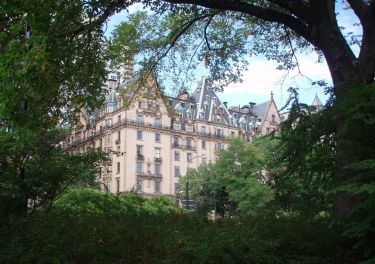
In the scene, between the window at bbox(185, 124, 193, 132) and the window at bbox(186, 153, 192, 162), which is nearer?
the window at bbox(186, 153, 192, 162)

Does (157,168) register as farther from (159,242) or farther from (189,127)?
(159,242)

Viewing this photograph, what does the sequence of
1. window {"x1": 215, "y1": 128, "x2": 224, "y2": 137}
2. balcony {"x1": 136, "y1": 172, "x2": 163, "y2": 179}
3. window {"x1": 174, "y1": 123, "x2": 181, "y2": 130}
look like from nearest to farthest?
balcony {"x1": 136, "y1": 172, "x2": 163, "y2": 179} → window {"x1": 174, "y1": 123, "x2": 181, "y2": 130} → window {"x1": 215, "y1": 128, "x2": 224, "y2": 137}

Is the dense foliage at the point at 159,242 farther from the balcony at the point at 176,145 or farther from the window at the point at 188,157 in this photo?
the window at the point at 188,157

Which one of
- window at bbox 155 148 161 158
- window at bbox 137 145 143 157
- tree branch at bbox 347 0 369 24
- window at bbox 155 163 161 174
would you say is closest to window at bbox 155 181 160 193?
window at bbox 155 163 161 174

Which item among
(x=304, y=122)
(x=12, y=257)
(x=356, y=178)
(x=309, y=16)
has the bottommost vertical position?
(x=12, y=257)

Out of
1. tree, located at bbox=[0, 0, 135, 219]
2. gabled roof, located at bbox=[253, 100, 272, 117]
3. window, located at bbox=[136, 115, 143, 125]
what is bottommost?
tree, located at bbox=[0, 0, 135, 219]

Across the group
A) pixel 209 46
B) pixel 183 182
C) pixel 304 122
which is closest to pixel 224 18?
pixel 209 46

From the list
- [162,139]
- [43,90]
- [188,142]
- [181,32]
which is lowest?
[43,90]

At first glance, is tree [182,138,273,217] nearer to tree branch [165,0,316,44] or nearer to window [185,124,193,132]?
window [185,124,193,132]

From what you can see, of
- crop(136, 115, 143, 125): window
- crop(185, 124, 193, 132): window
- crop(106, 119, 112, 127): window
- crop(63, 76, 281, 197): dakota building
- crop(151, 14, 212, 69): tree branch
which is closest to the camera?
crop(151, 14, 212, 69): tree branch

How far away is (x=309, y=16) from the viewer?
10.6 metres

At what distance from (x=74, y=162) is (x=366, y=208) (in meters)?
4.77

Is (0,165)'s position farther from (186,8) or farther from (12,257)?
(186,8)

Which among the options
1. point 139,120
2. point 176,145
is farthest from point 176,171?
point 139,120
